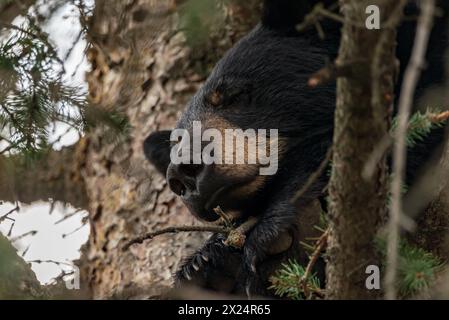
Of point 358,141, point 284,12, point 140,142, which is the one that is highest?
point 284,12

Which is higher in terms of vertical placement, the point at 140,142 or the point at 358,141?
the point at 140,142

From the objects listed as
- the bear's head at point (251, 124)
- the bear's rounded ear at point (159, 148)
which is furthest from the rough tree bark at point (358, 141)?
the bear's rounded ear at point (159, 148)

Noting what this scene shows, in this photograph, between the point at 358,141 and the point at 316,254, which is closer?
the point at 358,141

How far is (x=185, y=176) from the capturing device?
4277 millimetres

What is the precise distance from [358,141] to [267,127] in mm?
1827

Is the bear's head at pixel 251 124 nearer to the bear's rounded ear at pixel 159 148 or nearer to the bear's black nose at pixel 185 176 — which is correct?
the bear's black nose at pixel 185 176

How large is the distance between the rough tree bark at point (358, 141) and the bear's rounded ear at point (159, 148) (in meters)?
2.29

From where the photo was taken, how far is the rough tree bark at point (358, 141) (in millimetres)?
2491

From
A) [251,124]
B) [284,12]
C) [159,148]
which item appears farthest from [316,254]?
[159,148]

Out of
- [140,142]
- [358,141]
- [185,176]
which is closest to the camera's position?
[358,141]

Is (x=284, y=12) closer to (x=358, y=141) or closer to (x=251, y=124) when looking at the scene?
(x=251, y=124)

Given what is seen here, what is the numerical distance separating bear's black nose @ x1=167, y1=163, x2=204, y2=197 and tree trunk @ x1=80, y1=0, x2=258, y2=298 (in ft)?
4.80
